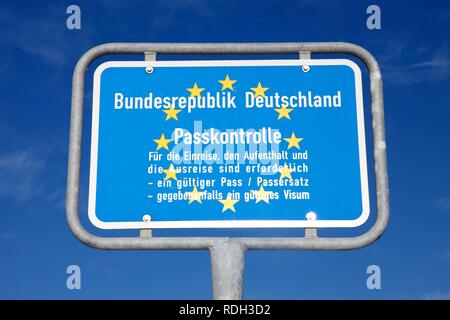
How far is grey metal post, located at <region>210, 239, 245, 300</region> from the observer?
292cm

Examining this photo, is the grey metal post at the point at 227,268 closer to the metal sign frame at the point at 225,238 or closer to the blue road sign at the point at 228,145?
the metal sign frame at the point at 225,238

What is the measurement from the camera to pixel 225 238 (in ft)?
9.86

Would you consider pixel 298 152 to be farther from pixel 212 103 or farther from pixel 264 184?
pixel 212 103

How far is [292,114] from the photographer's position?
129 inches

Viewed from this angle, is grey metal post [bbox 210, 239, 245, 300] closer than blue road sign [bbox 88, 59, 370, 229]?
Yes

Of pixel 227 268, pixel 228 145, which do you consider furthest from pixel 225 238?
pixel 228 145

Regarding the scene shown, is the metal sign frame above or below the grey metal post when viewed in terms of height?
above

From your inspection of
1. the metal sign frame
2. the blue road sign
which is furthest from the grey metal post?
the blue road sign

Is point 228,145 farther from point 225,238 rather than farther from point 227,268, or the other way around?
point 227,268

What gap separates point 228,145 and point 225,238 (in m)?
0.55

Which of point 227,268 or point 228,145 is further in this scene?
point 228,145

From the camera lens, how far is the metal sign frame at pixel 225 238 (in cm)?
297

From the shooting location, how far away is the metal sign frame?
297cm

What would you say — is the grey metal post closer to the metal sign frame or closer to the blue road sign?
the metal sign frame
